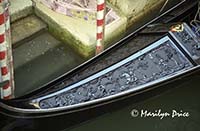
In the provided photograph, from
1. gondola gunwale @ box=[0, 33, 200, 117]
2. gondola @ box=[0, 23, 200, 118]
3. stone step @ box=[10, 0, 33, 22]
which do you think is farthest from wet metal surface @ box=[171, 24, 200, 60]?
stone step @ box=[10, 0, 33, 22]

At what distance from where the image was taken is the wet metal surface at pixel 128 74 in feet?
8.11

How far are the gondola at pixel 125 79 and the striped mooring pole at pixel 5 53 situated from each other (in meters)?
0.18

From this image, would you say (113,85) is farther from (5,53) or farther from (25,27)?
(25,27)

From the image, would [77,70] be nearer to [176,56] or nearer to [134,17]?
[176,56]

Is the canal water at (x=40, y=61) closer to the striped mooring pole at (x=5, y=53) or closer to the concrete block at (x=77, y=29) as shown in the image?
the concrete block at (x=77, y=29)

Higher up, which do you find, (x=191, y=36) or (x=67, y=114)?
(x=191, y=36)

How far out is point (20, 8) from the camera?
3.16 m

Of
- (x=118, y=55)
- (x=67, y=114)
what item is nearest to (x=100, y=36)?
(x=118, y=55)

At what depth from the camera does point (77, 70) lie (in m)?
2.59

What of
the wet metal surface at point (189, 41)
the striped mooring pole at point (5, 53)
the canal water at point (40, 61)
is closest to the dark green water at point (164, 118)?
the wet metal surface at point (189, 41)

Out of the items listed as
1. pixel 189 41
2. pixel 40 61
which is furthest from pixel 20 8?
pixel 189 41

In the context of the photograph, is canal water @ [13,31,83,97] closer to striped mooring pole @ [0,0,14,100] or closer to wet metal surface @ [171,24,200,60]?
striped mooring pole @ [0,0,14,100]

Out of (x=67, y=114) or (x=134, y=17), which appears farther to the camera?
(x=134, y=17)

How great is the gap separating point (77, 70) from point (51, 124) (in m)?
0.34
